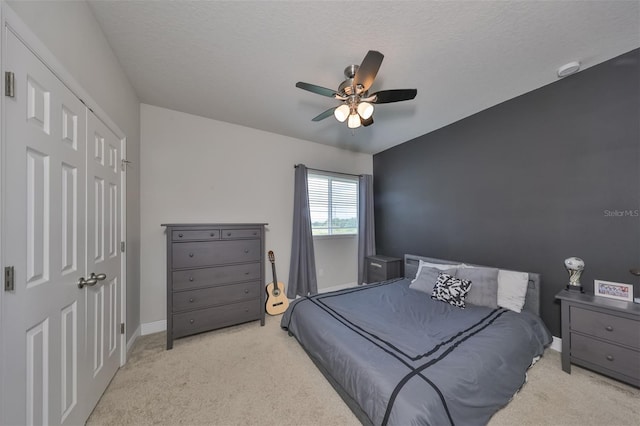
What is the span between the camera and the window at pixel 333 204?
3939 millimetres

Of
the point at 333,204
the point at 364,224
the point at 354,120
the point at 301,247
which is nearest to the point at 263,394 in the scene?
the point at 301,247

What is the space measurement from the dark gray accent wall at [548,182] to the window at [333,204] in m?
1.32

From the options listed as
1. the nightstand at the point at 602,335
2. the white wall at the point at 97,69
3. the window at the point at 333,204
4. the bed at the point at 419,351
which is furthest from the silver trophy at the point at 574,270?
the white wall at the point at 97,69

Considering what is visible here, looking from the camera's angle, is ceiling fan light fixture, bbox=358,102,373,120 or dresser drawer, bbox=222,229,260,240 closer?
ceiling fan light fixture, bbox=358,102,373,120

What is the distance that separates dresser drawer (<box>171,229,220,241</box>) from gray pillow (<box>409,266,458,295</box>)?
8.50ft

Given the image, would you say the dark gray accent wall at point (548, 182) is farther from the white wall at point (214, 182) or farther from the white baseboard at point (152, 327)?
the white baseboard at point (152, 327)

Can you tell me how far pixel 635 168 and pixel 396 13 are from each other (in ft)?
8.00

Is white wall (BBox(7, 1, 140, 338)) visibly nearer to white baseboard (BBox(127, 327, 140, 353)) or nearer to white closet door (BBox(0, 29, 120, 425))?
white baseboard (BBox(127, 327, 140, 353))

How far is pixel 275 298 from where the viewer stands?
3.23 m

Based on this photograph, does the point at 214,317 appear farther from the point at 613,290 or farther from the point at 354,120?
the point at 613,290

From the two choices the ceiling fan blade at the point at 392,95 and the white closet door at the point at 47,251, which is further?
the ceiling fan blade at the point at 392,95

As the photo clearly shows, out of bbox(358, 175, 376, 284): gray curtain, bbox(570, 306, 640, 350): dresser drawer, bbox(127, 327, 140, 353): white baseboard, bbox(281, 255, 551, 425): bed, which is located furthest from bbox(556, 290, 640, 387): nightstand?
bbox(127, 327, 140, 353): white baseboard

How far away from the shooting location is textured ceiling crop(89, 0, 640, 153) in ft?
4.92

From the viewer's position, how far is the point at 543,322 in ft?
7.54
